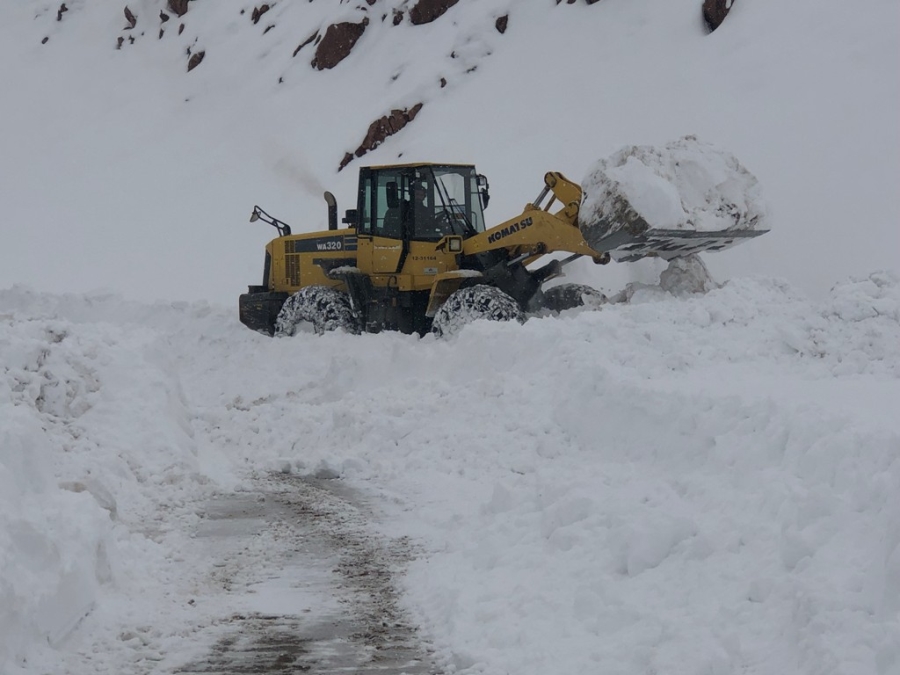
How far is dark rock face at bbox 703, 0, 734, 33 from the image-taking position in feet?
75.7

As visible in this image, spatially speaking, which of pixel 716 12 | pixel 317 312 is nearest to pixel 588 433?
pixel 317 312

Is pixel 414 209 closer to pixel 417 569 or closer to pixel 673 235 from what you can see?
pixel 673 235

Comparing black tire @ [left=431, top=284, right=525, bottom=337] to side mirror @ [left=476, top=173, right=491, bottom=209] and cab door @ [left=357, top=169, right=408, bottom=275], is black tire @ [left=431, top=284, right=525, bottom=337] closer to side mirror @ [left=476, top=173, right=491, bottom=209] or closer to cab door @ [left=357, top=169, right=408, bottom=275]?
cab door @ [left=357, top=169, right=408, bottom=275]

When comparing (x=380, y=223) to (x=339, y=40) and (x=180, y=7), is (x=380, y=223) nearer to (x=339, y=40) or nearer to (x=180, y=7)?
(x=339, y=40)

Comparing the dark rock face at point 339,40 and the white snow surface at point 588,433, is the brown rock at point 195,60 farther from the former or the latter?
the white snow surface at point 588,433

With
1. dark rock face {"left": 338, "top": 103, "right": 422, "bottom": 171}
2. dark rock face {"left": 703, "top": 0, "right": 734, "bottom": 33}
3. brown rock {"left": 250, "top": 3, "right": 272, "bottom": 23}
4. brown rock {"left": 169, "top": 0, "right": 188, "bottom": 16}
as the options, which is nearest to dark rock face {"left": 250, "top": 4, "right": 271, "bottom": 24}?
brown rock {"left": 250, "top": 3, "right": 272, "bottom": 23}

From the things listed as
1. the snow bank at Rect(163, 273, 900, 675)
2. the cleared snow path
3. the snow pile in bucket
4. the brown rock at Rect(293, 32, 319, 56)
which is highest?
the brown rock at Rect(293, 32, 319, 56)

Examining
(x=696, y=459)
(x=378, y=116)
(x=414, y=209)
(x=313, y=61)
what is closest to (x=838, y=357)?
(x=696, y=459)

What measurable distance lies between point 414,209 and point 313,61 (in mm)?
21800

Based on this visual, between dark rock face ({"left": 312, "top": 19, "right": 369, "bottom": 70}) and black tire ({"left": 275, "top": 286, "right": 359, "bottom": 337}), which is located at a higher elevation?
dark rock face ({"left": 312, "top": 19, "right": 369, "bottom": 70})

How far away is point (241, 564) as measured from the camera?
5.68 metres

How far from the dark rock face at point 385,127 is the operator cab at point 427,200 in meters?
14.2

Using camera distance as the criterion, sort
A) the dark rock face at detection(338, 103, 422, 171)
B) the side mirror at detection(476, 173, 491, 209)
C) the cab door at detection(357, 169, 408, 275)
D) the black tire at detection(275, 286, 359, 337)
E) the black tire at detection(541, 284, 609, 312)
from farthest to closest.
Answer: the dark rock face at detection(338, 103, 422, 171) < the black tire at detection(275, 286, 359, 337) < the side mirror at detection(476, 173, 491, 209) < the cab door at detection(357, 169, 408, 275) < the black tire at detection(541, 284, 609, 312)

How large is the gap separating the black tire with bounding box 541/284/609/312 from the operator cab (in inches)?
49.5
